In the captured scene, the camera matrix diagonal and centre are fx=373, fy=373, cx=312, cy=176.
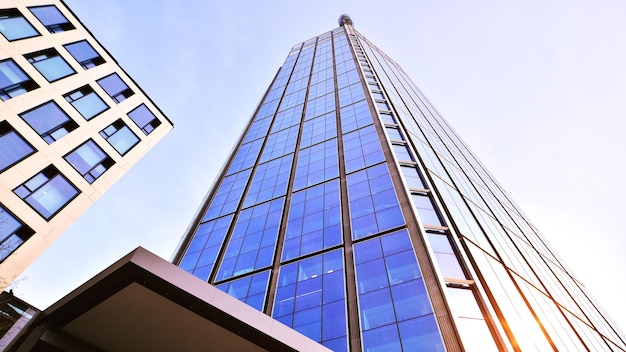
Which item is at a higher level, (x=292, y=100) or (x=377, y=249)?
(x=292, y=100)

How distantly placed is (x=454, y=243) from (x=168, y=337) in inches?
821

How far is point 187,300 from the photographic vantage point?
7121mm

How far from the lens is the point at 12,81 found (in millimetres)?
20484

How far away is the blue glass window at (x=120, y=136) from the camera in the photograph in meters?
26.0

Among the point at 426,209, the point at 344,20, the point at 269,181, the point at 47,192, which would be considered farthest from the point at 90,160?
the point at 344,20

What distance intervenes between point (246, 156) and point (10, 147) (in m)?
34.6

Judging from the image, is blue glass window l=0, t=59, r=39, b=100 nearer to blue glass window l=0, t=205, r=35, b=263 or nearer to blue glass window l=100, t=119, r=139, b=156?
blue glass window l=100, t=119, r=139, b=156

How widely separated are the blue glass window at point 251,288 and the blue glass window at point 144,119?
44.4 ft

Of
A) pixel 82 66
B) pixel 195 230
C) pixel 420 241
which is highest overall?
pixel 82 66

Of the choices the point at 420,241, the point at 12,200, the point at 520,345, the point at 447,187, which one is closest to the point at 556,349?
the point at 520,345

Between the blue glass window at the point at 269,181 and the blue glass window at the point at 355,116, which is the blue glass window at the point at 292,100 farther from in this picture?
the blue glass window at the point at 269,181

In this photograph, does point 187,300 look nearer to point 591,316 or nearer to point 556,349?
point 556,349

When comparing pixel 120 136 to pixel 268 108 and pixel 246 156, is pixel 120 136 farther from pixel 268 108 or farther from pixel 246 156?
pixel 268 108

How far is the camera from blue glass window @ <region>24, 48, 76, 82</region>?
22484 mm
